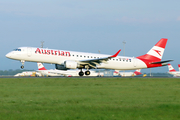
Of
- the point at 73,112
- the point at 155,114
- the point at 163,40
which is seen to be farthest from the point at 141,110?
the point at 163,40

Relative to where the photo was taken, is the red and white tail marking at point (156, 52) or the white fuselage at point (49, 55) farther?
the red and white tail marking at point (156, 52)

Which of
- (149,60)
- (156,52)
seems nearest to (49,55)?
(149,60)

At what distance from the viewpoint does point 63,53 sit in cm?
4162

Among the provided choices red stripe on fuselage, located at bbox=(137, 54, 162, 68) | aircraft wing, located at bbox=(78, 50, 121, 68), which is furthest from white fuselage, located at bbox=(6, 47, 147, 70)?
red stripe on fuselage, located at bbox=(137, 54, 162, 68)

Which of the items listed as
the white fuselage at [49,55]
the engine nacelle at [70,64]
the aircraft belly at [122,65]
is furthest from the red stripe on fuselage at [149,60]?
the engine nacelle at [70,64]

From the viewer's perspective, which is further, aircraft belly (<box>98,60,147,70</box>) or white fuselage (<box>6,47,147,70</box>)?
aircraft belly (<box>98,60,147,70</box>)

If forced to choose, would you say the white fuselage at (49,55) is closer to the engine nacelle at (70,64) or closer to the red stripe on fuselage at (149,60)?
the engine nacelle at (70,64)

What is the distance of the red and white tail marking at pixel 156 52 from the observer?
4888 centimetres

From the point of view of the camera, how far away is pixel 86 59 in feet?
143

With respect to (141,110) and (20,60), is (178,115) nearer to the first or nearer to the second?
(141,110)

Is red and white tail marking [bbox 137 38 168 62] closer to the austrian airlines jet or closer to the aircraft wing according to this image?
the austrian airlines jet

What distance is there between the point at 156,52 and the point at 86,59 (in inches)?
543

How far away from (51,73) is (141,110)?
72.7 metres

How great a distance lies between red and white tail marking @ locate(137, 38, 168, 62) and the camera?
160 feet
